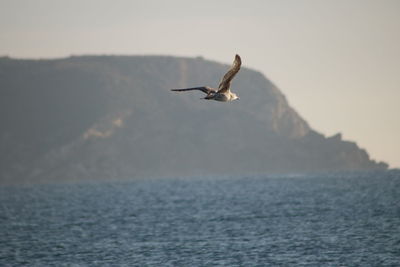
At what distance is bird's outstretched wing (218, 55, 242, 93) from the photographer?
91.2ft

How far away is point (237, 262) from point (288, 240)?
14.2 m

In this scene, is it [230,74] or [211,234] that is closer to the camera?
[230,74]

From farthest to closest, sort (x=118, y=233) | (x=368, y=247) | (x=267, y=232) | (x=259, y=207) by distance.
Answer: (x=259, y=207)
(x=118, y=233)
(x=267, y=232)
(x=368, y=247)

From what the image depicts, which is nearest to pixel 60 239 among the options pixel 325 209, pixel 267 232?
pixel 267 232

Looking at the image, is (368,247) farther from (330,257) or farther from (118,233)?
(118,233)

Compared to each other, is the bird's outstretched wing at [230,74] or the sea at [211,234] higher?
the bird's outstretched wing at [230,74]

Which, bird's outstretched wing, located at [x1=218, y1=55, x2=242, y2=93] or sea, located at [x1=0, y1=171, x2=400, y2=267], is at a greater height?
bird's outstretched wing, located at [x1=218, y1=55, x2=242, y2=93]

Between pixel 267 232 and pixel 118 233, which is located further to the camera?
pixel 118 233

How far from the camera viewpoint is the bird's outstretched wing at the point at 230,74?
27.8 meters

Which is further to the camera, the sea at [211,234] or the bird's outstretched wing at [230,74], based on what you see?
the sea at [211,234]

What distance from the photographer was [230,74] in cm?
2905

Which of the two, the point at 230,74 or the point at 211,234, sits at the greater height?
the point at 230,74

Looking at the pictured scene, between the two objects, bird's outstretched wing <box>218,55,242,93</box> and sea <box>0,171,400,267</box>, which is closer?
bird's outstretched wing <box>218,55,242,93</box>

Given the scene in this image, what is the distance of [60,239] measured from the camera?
77.8m
